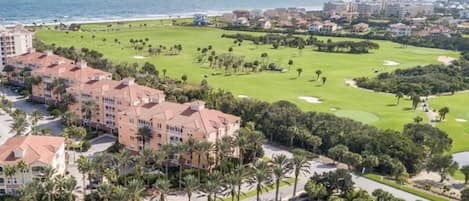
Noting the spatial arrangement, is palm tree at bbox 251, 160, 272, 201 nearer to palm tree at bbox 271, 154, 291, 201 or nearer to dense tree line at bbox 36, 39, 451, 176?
palm tree at bbox 271, 154, 291, 201

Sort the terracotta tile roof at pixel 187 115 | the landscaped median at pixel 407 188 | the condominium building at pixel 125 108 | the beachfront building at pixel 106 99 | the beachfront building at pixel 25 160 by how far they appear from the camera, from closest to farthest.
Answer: the beachfront building at pixel 25 160
the landscaped median at pixel 407 188
the terracotta tile roof at pixel 187 115
the condominium building at pixel 125 108
the beachfront building at pixel 106 99

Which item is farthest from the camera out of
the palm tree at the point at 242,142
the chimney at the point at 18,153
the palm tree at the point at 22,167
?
the palm tree at the point at 242,142

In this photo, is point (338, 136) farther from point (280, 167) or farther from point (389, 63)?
point (389, 63)

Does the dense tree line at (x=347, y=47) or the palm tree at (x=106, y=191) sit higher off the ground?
the dense tree line at (x=347, y=47)

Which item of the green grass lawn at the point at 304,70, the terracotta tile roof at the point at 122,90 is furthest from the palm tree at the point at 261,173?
the green grass lawn at the point at 304,70

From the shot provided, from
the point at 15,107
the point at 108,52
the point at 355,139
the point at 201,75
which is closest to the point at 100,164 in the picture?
the point at 355,139

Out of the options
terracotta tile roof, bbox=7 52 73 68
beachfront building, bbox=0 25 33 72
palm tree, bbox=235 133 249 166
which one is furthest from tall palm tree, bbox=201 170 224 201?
beachfront building, bbox=0 25 33 72

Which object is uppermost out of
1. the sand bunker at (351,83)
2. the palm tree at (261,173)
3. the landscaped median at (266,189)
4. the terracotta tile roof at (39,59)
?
the terracotta tile roof at (39,59)

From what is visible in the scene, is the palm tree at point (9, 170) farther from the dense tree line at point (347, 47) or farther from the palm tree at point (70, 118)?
the dense tree line at point (347, 47)
